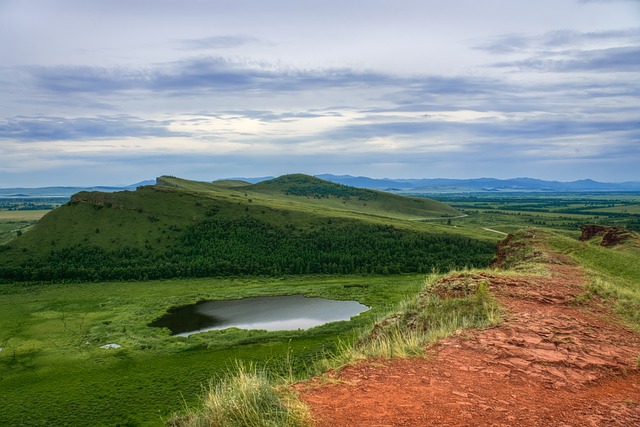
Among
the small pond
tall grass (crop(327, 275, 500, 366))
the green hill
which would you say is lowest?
the small pond

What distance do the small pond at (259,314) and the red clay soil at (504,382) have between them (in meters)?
41.5

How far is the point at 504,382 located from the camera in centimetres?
1043

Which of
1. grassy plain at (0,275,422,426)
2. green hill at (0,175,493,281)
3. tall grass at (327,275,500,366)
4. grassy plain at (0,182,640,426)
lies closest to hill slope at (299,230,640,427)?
tall grass at (327,275,500,366)

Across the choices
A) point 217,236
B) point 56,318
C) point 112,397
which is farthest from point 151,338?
point 217,236

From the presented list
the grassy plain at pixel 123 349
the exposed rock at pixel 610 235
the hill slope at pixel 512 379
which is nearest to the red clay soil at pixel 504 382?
the hill slope at pixel 512 379

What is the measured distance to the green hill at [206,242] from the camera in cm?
9150

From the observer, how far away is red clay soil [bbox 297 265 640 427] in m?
8.76

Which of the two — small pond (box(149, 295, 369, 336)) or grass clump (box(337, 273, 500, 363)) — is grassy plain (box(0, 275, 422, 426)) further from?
grass clump (box(337, 273, 500, 363))

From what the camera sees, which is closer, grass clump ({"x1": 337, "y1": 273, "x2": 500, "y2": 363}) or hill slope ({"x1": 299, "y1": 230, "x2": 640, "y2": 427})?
hill slope ({"x1": 299, "y1": 230, "x2": 640, "y2": 427})

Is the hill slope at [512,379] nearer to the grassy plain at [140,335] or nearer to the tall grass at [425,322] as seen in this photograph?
the tall grass at [425,322]

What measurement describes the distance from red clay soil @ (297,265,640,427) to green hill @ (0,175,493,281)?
69291 mm

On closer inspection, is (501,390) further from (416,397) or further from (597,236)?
(597,236)

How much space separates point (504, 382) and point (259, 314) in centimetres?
5321

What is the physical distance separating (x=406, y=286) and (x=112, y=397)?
51169 millimetres
